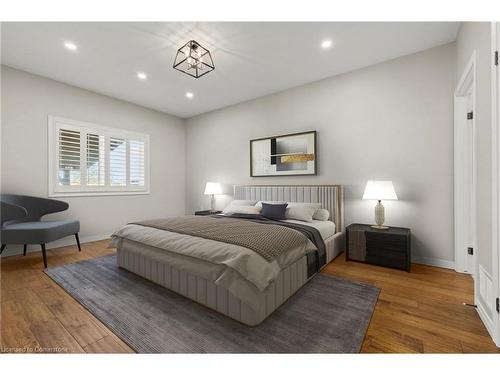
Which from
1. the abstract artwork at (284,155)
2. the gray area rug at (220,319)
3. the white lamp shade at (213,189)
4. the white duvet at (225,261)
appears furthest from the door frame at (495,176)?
the white lamp shade at (213,189)

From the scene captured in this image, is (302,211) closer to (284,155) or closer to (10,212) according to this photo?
(284,155)

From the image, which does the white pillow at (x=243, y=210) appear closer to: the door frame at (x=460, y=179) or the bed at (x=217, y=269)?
the bed at (x=217, y=269)

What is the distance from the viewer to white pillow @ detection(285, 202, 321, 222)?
3047mm

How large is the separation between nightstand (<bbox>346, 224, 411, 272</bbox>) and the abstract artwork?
1.22m

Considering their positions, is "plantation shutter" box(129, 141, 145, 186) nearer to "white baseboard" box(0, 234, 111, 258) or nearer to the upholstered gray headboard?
"white baseboard" box(0, 234, 111, 258)

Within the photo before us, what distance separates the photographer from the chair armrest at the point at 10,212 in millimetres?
2719

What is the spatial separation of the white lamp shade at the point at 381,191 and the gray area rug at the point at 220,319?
1118 mm

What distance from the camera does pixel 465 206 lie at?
2.40 metres

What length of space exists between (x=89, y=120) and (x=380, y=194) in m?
4.95

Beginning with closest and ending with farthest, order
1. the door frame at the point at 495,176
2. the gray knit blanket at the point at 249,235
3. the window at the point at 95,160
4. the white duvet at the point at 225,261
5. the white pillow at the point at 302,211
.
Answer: the door frame at the point at 495,176 → the white duvet at the point at 225,261 → the gray knit blanket at the point at 249,235 → the white pillow at the point at 302,211 → the window at the point at 95,160

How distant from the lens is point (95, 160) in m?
3.99

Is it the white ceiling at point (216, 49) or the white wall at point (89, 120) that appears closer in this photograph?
the white ceiling at point (216, 49)
